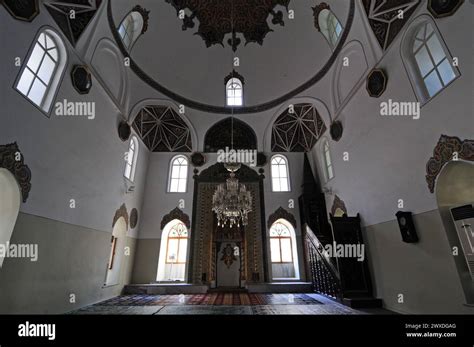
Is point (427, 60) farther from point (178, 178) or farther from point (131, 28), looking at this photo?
Result: point (178, 178)

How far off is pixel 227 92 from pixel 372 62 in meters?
5.07

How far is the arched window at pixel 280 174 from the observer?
28.8 feet

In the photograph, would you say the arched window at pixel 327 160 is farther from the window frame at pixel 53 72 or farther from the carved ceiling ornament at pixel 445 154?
the window frame at pixel 53 72

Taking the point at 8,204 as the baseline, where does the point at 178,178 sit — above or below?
above

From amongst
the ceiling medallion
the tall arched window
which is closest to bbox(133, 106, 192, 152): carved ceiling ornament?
the tall arched window

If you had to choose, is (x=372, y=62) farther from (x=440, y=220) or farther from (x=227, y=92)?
(x=227, y=92)

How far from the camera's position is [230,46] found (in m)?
7.13

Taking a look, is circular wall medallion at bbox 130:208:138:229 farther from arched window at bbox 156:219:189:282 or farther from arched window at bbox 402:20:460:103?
arched window at bbox 402:20:460:103

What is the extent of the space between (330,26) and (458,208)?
5.76 metres

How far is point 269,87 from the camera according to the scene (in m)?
8.06

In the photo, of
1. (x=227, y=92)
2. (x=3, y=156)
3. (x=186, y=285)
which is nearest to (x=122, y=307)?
(x=186, y=285)

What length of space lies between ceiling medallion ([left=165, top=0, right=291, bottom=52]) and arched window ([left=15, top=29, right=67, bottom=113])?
351cm

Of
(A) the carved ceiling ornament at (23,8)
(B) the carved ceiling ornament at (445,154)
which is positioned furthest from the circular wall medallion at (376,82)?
(A) the carved ceiling ornament at (23,8)

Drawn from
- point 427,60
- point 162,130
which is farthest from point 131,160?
point 427,60
